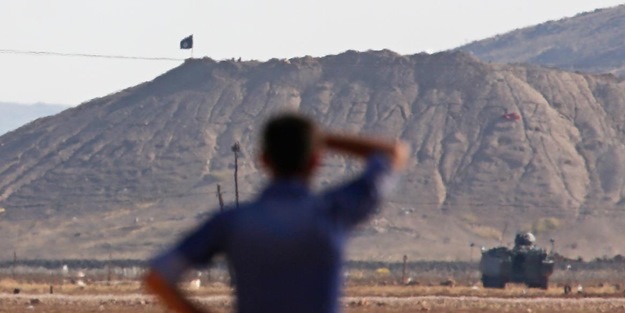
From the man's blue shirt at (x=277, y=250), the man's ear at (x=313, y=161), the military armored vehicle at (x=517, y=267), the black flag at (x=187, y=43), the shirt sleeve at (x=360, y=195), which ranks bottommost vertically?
the man's blue shirt at (x=277, y=250)

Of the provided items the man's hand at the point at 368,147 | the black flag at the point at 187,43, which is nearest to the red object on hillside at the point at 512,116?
the black flag at the point at 187,43

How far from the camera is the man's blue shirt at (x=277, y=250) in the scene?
624 cm

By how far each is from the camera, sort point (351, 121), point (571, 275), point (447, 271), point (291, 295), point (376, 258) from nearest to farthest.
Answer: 1. point (291, 295)
2. point (571, 275)
3. point (447, 271)
4. point (376, 258)
5. point (351, 121)

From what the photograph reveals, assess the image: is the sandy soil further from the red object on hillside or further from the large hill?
the red object on hillside

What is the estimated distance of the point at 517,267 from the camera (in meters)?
75.4

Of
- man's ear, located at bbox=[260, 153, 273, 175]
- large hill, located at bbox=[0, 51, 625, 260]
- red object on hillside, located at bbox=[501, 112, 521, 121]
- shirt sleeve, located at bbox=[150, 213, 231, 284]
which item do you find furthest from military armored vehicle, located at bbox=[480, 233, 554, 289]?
red object on hillside, located at bbox=[501, 112, 521, 121]

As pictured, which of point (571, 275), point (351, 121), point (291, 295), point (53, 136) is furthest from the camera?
point (53, 136)

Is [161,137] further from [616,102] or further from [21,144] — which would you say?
[616,102]

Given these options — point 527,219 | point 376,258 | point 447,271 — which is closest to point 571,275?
point 447,271

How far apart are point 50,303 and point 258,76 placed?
14692 cm

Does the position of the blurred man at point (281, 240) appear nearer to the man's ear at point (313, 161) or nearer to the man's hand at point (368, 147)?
the man's ear at point (313, 161)

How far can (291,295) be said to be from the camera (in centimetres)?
623

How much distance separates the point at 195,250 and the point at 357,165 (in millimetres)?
156112

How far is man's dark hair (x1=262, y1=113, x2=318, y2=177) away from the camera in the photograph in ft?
20.7
